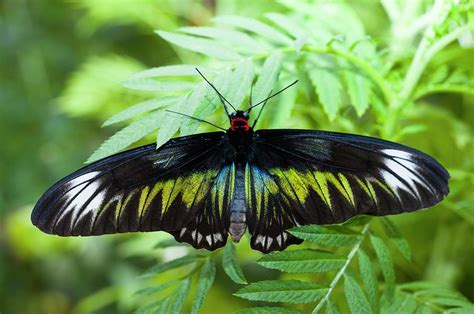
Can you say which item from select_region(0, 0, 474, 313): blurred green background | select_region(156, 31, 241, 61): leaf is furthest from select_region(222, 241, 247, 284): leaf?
select_region(0, 0, 474, 313): blurred green background

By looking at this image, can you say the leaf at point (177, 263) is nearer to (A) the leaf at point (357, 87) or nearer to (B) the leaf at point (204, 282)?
(B) the leaf at point (204, 282)

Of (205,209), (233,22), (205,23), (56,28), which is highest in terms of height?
(56,28)

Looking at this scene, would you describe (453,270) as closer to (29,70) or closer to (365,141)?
(365,141)

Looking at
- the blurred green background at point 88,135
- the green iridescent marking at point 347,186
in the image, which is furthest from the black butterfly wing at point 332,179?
the blurred green background at point 88,135

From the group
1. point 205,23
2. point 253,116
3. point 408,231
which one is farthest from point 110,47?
point 253,116

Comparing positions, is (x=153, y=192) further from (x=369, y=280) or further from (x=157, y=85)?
(x=369, y=280)

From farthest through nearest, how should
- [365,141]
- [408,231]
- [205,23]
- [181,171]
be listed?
[205,23] → [408,231] → [181,171] → [365,141]
